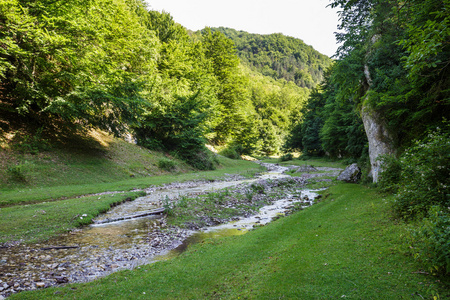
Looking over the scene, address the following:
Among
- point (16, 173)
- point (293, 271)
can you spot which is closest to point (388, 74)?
point (293, 271)

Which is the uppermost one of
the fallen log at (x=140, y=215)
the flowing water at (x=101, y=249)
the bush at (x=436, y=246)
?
the bush at (x=436, y=246)

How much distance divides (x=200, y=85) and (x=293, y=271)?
41595 mm

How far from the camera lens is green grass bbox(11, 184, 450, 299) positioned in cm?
430

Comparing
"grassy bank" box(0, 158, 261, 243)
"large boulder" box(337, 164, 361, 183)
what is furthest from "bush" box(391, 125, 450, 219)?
"grassy bank" box(0, 158, 261, 243)

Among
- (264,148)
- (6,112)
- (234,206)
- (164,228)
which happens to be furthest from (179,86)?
(264,148)

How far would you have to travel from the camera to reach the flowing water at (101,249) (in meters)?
6.20

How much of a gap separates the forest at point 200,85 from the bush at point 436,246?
0.09 feet

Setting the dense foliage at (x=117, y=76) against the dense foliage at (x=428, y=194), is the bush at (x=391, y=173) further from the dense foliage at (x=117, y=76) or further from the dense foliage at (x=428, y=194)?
the dense foliage at (x=117, y=76)

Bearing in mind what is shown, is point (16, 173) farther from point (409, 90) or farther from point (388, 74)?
point (388, 74)

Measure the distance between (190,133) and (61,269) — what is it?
27.1 meters

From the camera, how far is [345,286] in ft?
14.4

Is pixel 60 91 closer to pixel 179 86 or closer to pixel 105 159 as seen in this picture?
pixel 105 159

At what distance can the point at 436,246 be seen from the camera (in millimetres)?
4043

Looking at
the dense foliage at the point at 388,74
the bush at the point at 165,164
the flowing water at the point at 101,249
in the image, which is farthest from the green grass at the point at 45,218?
the dense foliage at the point at 388,74
